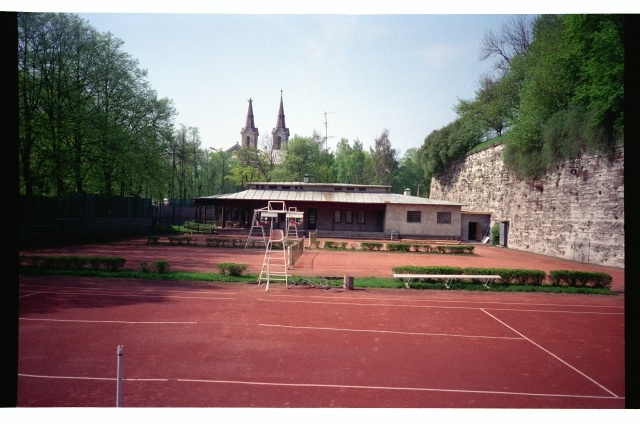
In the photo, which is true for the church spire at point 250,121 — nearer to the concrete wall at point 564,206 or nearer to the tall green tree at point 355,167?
the tall green tree at point 355,167

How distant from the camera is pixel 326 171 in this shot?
217 ft

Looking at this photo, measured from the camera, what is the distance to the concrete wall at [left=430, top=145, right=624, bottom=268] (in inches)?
862

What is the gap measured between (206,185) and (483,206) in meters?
53.1

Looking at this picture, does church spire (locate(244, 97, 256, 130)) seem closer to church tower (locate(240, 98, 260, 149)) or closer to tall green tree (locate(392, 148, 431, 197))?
church tower (locate(240, 98, 260, 149))

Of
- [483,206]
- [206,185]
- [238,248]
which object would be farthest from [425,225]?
[206,185]

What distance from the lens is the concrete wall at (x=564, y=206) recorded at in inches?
862

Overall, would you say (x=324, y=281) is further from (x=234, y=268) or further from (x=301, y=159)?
(x=301, y=159)

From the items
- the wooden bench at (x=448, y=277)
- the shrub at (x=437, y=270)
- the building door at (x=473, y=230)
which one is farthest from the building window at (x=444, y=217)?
the shrub at (x=437, y=270)

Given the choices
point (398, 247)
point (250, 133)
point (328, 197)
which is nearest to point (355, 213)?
point (328, 197)

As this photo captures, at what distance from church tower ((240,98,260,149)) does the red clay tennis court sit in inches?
3391

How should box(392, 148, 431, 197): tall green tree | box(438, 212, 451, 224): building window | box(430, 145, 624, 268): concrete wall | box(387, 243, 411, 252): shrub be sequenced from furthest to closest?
1. box(392, 148, 431, 197): tall green tree
2. box(438, 212, 451, 224): building window
3. box(387, 243, 411, 252): shrub
4. box(430, 145, 624, 268): concrete wall

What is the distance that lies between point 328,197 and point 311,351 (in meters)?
32.1

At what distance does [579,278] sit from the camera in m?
15.3

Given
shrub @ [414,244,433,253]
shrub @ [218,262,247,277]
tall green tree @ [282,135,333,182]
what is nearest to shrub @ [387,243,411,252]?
shrub @ [414,244,433,253]
